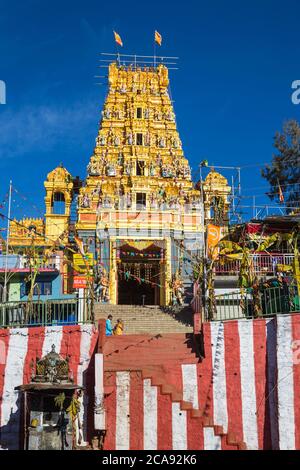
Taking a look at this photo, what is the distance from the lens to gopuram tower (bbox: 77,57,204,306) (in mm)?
28250

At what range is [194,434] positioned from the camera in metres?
13.4

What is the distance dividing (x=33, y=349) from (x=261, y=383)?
6.28 metres

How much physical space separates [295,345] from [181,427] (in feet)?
11.6

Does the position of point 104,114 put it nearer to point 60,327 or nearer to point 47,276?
point 47,276

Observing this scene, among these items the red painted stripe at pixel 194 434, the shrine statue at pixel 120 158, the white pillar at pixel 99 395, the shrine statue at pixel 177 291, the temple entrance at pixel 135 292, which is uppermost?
the shrine statue at pixel 120 158

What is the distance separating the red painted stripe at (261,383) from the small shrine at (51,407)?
4.69m

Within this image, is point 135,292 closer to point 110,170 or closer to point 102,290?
point 102,290

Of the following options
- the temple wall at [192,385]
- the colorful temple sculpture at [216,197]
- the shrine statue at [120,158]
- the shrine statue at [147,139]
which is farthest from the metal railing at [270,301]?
the shrine statue at [147,139]

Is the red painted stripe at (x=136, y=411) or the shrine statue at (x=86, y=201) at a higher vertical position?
the shrine statue at (x=86, y=201)

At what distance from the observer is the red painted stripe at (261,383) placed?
13.6 m

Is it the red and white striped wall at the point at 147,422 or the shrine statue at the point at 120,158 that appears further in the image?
the shrine statue at the point at 120,158

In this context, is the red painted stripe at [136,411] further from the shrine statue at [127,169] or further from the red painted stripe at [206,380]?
the shrine statue at [127,169]

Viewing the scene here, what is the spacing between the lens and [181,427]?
1348 centimetres
